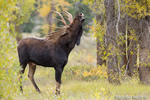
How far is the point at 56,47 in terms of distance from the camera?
333 inches

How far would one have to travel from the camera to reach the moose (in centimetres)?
826

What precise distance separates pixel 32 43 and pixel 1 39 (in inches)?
156

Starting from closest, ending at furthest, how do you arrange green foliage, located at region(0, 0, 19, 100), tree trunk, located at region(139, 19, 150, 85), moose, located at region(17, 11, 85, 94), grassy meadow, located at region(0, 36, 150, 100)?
green foliage, located at region(0, 0, 19, 100) < grassy meadow, located at region(0, 36, 150, 100) < moose, located at region(17, 11, 85, 94) < tree trunk, located at region(139, 19, 150, 85)

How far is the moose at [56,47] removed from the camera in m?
8.26

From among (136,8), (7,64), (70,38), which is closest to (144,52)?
(136,8)

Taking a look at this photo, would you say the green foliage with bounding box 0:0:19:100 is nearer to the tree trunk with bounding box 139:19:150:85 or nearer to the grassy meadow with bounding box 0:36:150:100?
the grassy meadow with bounding box 0:36:150:100

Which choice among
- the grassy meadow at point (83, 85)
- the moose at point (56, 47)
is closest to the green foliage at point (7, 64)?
the grassy meadow at point (83, 85)

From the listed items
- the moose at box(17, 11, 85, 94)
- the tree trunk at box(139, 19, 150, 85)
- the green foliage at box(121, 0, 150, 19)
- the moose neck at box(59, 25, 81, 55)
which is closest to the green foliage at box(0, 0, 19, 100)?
the moose at box(17, 11, 85, 94)

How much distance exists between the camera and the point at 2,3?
→ 510 centimetres

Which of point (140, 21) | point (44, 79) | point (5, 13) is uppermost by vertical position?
point (5, 13)

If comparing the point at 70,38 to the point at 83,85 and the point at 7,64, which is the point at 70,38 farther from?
the point at 7,64

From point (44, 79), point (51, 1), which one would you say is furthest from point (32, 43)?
point (51, 1)

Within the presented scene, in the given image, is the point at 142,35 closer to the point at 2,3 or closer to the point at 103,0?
the point at 103,0

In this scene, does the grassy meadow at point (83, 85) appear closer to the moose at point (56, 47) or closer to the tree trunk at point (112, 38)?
the tree trunk at point (112, 38)
